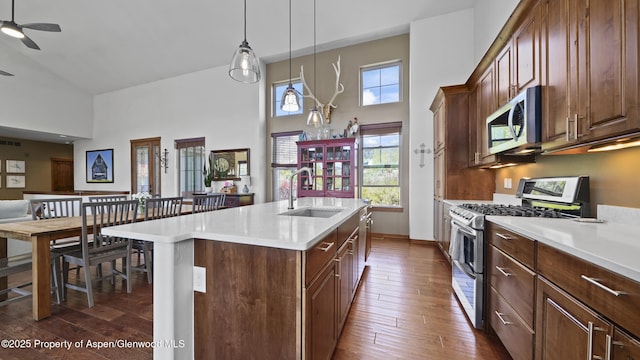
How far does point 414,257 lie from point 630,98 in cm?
291

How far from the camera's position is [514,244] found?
140 cm

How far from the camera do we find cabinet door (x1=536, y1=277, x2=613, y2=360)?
33.2 inches

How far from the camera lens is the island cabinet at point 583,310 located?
75 centimetres

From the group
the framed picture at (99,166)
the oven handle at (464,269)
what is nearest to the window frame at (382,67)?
the oven handle at (464,269)

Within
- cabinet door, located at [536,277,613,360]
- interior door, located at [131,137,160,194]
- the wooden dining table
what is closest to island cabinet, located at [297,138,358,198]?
the wooden dining table

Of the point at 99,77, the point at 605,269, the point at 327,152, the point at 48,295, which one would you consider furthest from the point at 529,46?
the point at 99,77

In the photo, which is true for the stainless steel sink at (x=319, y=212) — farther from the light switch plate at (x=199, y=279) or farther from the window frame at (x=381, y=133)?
the window frame at (x=381, y=133)

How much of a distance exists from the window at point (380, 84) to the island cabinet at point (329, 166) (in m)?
1.08

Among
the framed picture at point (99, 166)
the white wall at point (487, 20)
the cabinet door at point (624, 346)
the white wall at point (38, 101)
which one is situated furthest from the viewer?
the framed picture at point (99, 166)

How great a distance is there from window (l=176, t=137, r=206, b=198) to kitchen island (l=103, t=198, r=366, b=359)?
18.4ft

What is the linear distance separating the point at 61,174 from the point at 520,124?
42.9 feet

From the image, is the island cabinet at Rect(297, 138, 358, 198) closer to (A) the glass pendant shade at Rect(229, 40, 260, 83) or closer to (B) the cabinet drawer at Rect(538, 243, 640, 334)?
(A) the glass pendant shade at Rect(229, 40, 260, 83)

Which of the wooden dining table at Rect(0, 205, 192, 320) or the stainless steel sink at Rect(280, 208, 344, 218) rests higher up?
the stainless steel sink at Rect(280, 208, 344, 218)

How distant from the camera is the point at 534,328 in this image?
1.20 m
